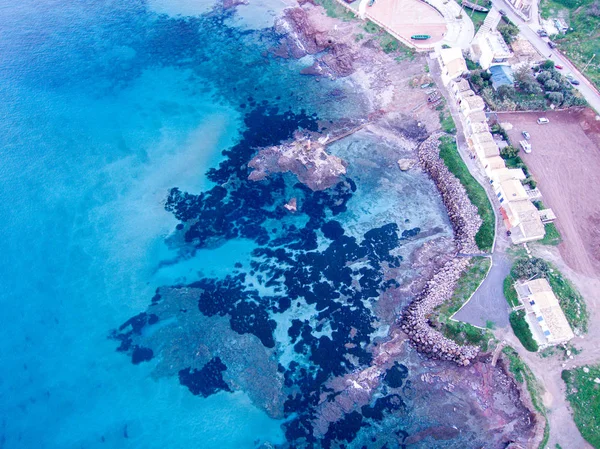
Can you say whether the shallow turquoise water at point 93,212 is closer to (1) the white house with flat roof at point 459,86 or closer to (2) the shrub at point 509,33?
(1) the white house with flat roof at point 459,86

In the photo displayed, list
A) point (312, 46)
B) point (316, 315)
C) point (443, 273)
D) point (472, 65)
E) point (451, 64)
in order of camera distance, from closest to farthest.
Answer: point (316, 315)
point (443, 273)
point (451, 64)
point (472, 65)
point (312, 46)

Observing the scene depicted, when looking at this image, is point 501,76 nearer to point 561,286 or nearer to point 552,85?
point 552,85

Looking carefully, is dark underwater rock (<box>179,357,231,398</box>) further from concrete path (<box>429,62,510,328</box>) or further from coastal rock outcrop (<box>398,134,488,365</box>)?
concrete path (<box>429,62,510,328</box>)

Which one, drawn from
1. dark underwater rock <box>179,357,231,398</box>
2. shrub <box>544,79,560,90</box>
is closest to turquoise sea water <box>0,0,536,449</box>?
dark underwater rock <box>179,357,231,398</box>

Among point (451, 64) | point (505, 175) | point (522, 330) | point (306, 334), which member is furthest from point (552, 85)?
point (306, 334)

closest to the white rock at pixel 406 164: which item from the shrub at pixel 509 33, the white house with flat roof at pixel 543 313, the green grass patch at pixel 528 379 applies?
the white house with flat roof at pixel 543 313

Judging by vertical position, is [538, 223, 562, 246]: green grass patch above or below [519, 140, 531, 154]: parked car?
below
